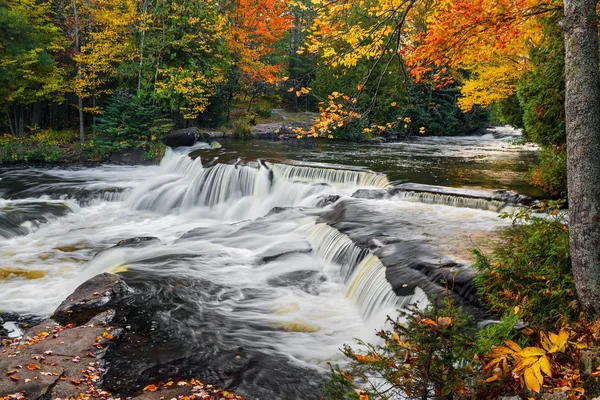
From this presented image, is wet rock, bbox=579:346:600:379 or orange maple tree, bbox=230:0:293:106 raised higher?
orange maple tree, bbox=230:0:293:106

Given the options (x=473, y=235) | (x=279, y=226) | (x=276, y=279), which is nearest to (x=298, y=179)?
(x=279, y=226)

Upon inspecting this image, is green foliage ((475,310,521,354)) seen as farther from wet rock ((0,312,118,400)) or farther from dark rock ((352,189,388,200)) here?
dark rock ((352,189,388,200))

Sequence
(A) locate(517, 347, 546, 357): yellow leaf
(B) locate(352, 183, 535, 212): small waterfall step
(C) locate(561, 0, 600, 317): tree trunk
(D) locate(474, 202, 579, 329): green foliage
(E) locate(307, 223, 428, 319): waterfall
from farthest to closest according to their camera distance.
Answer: (B) locate(352, 183, 535, 212): small waterfall step → (E) locate(307, 223, 428, 319): waterfall → (D) locate(474, 202, 579, 329): green foliage → (C) locate(561, 0, 600, 317): tree trunk → (A) locate(517, 347, 546, 357): yellow leaf

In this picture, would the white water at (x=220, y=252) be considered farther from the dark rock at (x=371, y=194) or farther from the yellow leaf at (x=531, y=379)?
the yellow leaf at (x=531, y=379)

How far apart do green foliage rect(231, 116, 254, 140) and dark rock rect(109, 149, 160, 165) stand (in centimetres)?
551

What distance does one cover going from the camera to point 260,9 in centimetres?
2562

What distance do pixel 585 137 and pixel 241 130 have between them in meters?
21.4

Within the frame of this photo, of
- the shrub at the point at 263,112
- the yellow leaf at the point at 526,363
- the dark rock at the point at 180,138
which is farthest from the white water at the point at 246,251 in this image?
the shrub at the point at 263,112

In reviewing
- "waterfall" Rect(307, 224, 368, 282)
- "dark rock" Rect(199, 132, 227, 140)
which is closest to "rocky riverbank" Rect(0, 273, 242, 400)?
"waterfall" Rect(307, 224, 368, 282)

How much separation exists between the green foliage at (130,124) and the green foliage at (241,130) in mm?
4599

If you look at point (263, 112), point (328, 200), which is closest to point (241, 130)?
point (263, 112)

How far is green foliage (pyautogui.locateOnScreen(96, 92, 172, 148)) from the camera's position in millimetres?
19781

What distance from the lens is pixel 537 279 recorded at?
4.43m

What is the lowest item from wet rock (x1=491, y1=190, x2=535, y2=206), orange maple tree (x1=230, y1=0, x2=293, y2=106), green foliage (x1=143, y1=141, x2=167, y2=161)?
wet rock (x1=491, y1=190, x2=535, y2=206)
